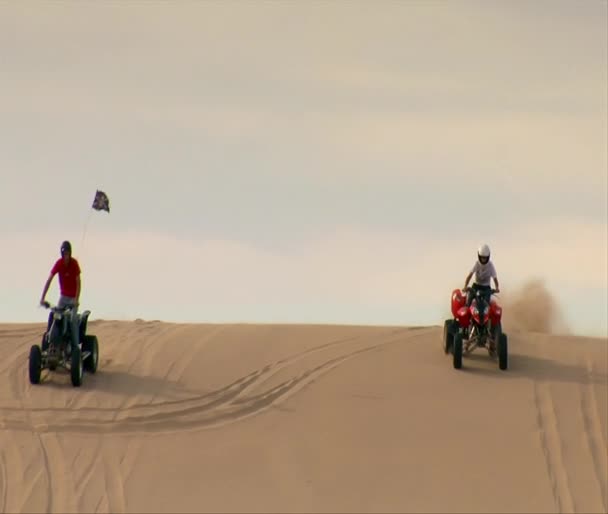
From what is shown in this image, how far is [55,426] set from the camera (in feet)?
76.5

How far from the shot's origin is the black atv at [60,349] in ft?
79.6

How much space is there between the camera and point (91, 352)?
82.7ft

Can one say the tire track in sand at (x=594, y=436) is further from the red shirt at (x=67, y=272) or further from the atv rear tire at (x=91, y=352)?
the red shirt at (x=67, y=272)

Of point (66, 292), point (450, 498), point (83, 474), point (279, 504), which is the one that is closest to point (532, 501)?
point (450, 498)

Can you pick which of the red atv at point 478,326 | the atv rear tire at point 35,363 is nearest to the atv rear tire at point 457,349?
the red atv at point 478,326

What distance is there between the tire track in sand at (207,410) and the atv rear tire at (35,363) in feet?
4.22

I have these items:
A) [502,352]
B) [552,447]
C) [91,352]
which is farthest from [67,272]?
[552,447]

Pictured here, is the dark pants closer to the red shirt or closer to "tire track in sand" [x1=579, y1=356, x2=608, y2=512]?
"tire track in sand" [x1=579, y1=356, x2=608, y2=512]

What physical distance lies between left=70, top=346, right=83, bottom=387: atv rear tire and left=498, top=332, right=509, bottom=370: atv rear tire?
244 inches

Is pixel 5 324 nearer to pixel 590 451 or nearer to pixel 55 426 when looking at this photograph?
pixel 55 426

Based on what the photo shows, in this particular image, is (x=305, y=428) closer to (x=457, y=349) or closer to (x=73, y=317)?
(x=457, y=349)

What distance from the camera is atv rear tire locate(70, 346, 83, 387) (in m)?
24.4

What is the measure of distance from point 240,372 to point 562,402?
188 inches

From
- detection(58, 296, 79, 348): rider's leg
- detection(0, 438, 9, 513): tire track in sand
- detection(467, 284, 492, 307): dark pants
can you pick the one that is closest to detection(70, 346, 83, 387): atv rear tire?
detection(58, 296, 79, 348): rider's leg
